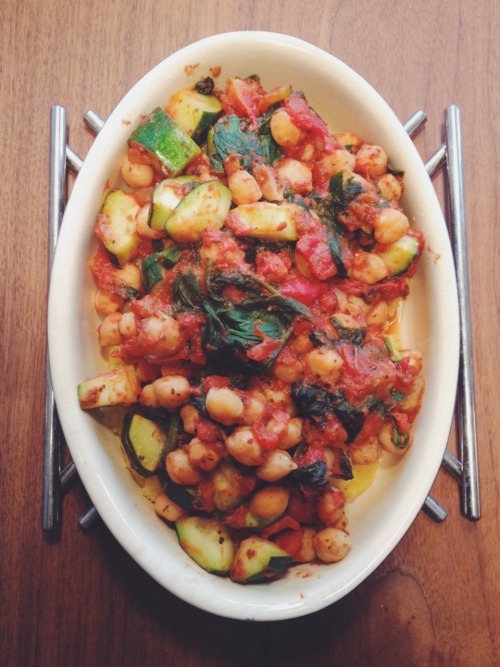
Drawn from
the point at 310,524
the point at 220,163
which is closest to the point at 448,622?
the point at 310,524

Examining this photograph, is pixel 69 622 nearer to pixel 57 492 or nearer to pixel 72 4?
pixel 57 492

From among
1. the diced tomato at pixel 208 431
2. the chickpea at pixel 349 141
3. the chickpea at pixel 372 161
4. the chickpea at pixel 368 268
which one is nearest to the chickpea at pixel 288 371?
the diced tomato at pixel 208 431

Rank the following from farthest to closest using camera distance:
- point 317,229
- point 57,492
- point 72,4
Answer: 1. point 72,4
2. point 57,492
3. point 317,229

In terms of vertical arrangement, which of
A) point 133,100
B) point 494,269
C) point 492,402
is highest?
point 133,100

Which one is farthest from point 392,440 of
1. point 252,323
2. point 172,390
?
point 172,390

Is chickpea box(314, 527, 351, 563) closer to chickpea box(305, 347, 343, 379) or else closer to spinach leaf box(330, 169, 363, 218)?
chickpea box(305, 347, 343, 379)

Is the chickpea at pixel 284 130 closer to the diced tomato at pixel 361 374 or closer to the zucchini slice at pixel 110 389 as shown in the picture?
the diced tomato at pixel 361 374
